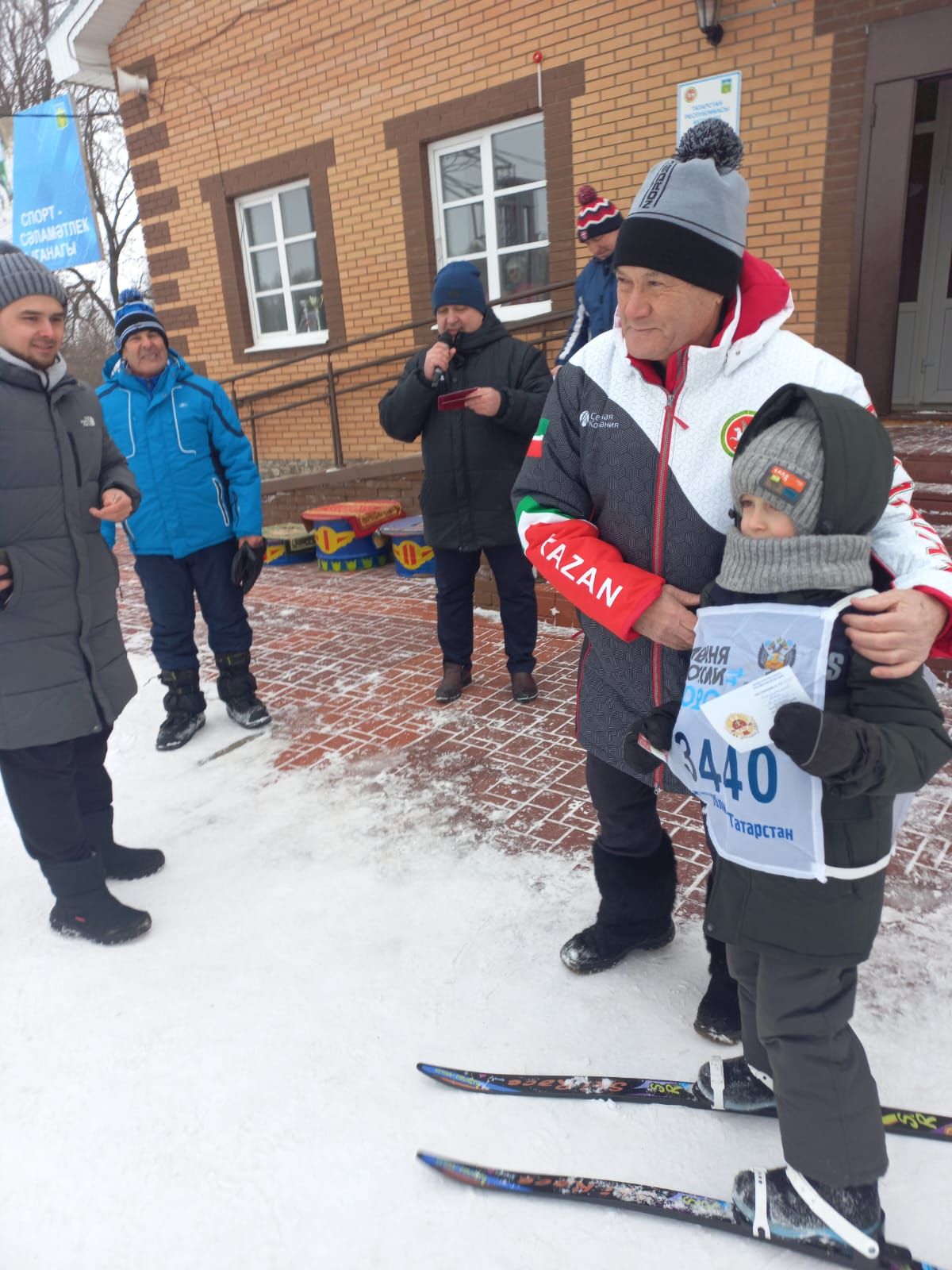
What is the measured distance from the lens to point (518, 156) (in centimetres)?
695

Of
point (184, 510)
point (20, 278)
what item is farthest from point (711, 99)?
point (20, 278)

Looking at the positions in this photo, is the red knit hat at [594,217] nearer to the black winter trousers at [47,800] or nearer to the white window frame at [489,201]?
the white window frame at [489,201]

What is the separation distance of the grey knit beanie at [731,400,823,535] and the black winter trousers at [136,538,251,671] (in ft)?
10.3

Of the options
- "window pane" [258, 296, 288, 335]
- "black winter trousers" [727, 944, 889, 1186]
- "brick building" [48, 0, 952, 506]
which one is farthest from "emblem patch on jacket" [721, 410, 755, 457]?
"window pane" [258, 296, 288, 335]

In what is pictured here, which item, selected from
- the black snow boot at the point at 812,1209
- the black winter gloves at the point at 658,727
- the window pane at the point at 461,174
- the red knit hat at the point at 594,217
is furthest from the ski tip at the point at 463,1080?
the window pane at the point at 461,174

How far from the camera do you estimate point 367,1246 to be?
1.67 metres

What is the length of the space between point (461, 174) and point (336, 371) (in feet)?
6.65

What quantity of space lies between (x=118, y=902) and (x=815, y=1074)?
214 cm

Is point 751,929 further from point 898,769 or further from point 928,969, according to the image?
point 928,969

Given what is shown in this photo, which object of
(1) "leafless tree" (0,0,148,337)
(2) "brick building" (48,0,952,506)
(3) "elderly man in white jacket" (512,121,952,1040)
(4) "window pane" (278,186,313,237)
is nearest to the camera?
(3) "elderly man in white jacket" (512,121,952,1040)

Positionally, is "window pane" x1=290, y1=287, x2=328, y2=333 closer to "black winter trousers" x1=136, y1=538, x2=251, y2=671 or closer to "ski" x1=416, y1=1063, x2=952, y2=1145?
"black winter trousers" x1=136, y1=538, x2=251, y2=671

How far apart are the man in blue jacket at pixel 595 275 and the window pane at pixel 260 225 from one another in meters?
4.87

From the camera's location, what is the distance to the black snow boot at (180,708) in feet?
13.7

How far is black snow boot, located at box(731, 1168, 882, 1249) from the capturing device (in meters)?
1.52
